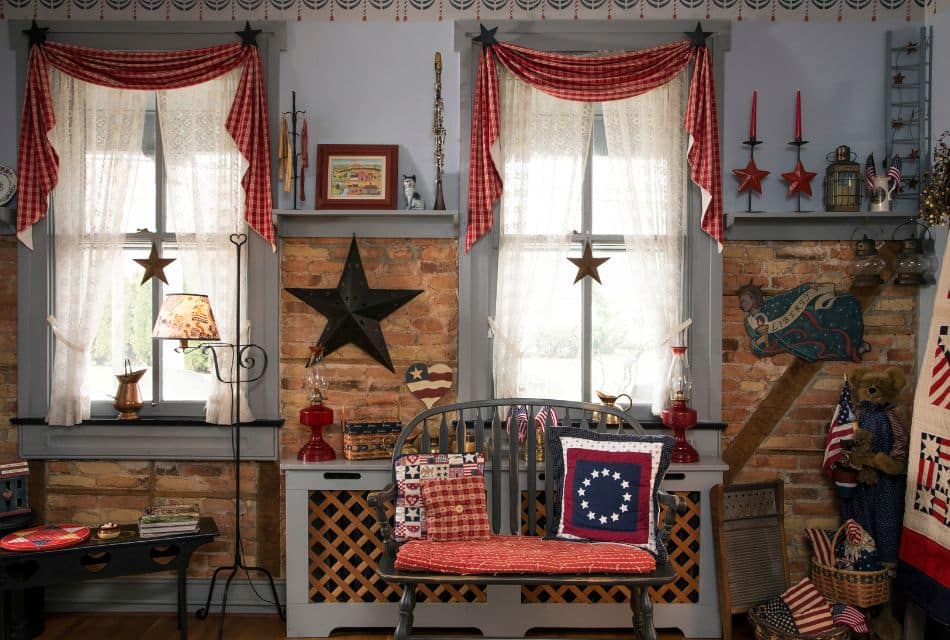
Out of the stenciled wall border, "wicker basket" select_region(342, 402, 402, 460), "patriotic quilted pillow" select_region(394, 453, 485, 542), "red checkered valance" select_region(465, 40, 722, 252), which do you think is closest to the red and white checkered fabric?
"patriotic quilted pillow" select_region(394, 453, 485, 542)

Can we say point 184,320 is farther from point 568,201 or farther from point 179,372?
point 568,201

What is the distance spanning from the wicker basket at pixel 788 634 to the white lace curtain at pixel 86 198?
11.0ft

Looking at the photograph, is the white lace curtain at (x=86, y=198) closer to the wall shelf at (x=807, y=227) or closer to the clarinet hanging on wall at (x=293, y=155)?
the clarinet hanging on wall at (x=293, y=155)

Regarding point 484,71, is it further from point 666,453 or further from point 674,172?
point 666,453

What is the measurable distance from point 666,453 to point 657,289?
954 millimetres

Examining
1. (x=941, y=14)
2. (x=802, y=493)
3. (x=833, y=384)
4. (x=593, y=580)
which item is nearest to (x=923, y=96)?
(x=941, y=14)

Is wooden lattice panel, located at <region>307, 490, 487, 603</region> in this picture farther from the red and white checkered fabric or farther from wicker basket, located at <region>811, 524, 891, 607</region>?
wicker basket, located at <region>811, 524, 891, 607</region>

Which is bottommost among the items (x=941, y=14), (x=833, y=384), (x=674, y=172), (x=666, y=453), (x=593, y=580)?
(x=593, y=580)

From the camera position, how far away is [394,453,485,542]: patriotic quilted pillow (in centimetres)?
286

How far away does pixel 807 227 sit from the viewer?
345 cm

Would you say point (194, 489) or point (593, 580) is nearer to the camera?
point (593, 580)

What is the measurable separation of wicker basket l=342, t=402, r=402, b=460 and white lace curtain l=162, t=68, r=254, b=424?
57 cm

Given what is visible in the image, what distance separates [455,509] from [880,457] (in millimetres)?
1927

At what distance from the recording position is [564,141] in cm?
347
